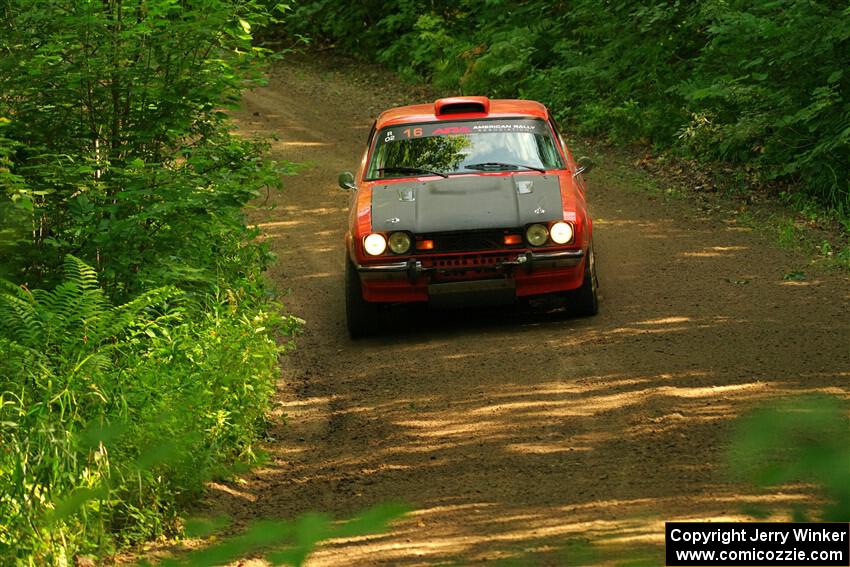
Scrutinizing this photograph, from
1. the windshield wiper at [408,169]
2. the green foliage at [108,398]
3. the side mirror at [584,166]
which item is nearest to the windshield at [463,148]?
the windshield wiper at [408,169]

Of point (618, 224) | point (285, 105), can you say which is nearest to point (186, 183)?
point (618, 224)

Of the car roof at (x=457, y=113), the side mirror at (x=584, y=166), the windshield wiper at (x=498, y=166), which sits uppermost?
the car roof at (x=457, y=113)

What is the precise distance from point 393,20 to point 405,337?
60.4 feet

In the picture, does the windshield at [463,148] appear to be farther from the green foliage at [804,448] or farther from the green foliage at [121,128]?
the green foliage at [804,448]

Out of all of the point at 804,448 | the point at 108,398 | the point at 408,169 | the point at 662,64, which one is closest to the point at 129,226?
the point at 108,398

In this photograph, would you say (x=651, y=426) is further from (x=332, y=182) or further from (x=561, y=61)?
(x=561, y=61)

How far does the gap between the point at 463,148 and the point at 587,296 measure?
171 centimetres

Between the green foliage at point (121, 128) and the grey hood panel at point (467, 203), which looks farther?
the grey hood panel at point (467, 203)

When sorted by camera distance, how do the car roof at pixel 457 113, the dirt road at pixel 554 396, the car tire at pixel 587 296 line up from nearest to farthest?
1. the dirt road at pixel 554 396
2. the car tire at pixel 587 296
3. the car roof at pixel 457 113

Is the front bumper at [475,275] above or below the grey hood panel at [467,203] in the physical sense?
below

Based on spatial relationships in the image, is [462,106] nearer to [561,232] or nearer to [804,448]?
[561,232]

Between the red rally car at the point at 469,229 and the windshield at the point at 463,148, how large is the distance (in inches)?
0.5

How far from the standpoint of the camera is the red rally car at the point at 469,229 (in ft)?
28.6

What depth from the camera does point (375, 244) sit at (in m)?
8.78
